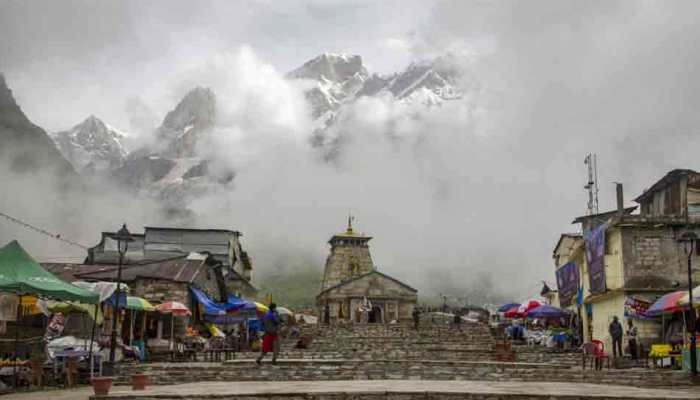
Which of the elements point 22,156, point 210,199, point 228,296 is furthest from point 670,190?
point 210,199

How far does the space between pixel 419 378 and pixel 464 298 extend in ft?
290

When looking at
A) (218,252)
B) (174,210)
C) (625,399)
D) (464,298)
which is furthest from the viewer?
(174,210)

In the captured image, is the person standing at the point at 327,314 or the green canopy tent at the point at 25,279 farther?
the person standing at the point at 327,314

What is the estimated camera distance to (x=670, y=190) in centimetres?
3694

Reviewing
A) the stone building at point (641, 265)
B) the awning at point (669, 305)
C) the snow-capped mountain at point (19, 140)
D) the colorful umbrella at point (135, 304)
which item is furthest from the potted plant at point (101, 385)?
the snow-capped mountain at point (19, 140)

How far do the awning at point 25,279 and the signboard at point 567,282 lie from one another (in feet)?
90.2

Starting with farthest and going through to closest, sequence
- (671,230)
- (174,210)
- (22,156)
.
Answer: (174,210), (22,156), (671,230)

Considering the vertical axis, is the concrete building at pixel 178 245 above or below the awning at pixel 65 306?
above

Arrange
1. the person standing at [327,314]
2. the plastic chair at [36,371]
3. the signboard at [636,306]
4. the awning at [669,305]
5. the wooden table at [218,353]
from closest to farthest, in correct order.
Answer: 1. the plastic chair at [36,371]
2. the awning at [669,305]
3. the wooden table at [218,353]
4. the signboard at [636,306]
5. the person standing at [327,314]

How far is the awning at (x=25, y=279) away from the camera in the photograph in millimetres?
15328

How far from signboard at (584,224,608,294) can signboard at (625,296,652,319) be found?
2.28 m

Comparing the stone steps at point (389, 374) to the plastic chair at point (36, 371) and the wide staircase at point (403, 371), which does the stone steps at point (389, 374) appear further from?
the plastic chair at point (36, 371)

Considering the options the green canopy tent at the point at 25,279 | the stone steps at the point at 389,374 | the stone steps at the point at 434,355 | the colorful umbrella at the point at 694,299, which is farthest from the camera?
the stone steps at the point at 434,355

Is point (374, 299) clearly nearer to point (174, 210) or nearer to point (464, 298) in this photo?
point (464, 298)
